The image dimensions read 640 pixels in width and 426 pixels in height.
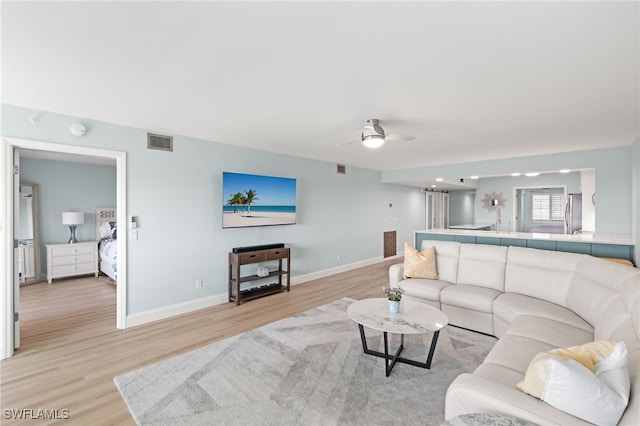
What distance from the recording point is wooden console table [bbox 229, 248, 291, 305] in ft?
14.3

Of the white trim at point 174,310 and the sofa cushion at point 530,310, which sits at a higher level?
the sofa cushion at point 530,310

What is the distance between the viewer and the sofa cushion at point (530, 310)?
2543mm

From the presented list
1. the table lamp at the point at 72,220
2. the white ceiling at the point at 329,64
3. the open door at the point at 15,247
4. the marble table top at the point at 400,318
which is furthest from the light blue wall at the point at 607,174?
the table lamp at the point at 72,220

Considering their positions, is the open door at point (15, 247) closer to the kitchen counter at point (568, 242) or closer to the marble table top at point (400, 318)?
the marble table top at point (400, 318)

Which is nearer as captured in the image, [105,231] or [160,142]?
[160,142]

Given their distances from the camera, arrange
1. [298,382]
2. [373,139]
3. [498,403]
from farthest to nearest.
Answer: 1. [373,139]
2. [298,382]
3. [498,403]

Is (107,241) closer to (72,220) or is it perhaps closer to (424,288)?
(72,220)

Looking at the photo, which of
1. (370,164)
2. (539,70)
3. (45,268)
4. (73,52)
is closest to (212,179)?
(73,52)

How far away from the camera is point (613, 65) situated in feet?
6.57

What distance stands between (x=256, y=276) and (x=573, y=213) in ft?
27.8

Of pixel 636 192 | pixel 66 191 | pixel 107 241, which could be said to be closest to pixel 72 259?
pixel 107 241

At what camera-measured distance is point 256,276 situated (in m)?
4.69

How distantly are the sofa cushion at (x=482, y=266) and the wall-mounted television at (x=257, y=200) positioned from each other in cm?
285

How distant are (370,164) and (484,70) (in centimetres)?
429
